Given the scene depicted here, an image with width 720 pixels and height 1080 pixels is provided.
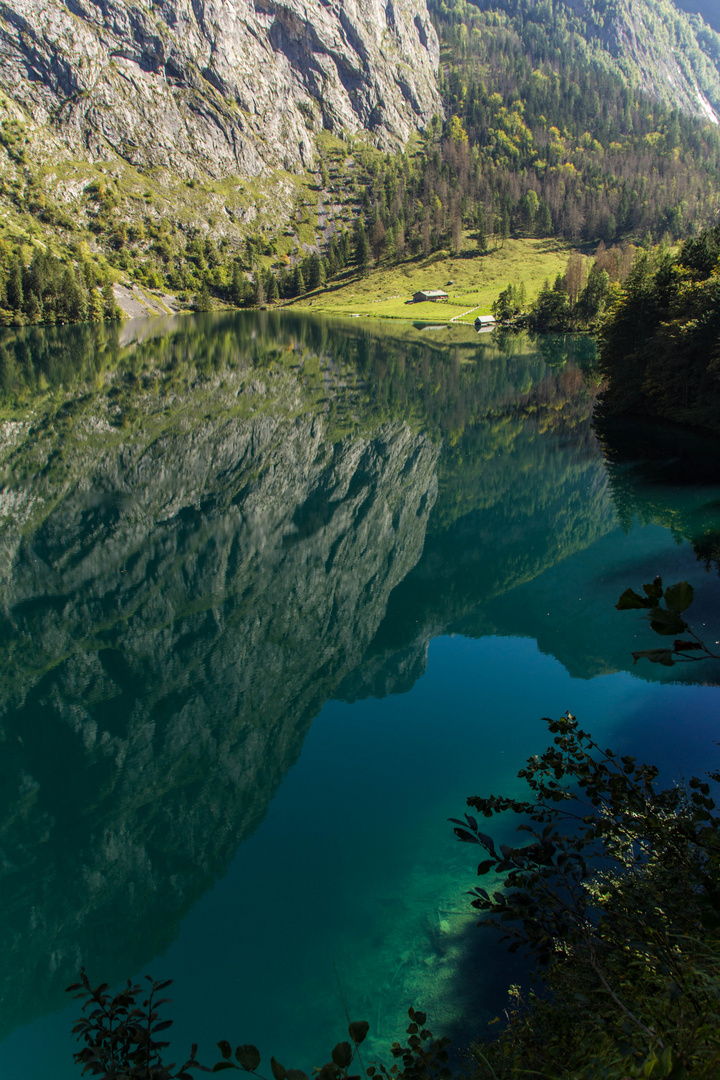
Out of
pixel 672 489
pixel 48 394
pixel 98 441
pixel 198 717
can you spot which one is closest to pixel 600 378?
pixel 672 489

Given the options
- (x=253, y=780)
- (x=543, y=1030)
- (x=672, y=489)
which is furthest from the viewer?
(x=672, y=489)

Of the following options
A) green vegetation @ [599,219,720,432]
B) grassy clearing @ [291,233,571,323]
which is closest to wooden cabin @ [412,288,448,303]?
grassy clearing @ [291,233,571,323]

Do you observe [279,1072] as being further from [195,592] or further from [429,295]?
[429,295]

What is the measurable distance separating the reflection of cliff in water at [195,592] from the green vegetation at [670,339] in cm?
583

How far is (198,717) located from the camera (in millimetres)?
16516

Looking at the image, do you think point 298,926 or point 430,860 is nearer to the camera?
point 298,926

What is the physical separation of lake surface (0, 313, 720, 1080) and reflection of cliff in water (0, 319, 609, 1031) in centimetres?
10

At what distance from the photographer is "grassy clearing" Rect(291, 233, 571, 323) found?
520 ft

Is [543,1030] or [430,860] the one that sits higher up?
[543,1030]

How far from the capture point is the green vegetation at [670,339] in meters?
A: 38.5

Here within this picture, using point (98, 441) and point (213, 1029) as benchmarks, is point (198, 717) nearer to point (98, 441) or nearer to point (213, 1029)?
point (213, 1029)

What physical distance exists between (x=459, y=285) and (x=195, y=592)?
179279mm

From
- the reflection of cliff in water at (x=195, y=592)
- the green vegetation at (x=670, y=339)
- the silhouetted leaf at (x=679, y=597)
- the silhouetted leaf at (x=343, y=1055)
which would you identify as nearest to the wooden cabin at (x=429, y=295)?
the green vegetation at (x=670, y=339)

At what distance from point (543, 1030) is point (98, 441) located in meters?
44.3
